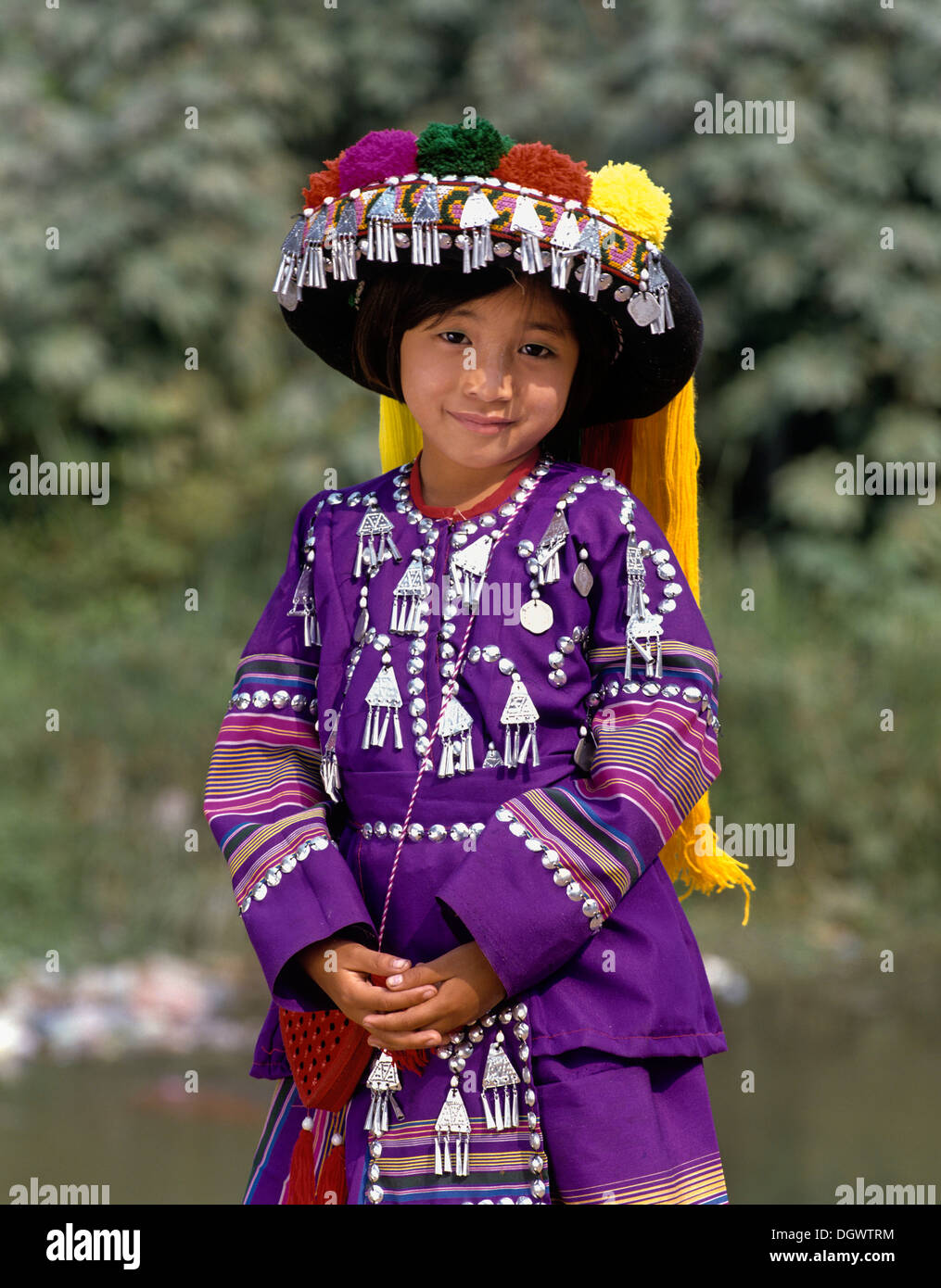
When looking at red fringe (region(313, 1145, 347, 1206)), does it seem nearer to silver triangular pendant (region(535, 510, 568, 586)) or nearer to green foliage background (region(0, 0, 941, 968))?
silver triangular pendant (region(535, 510, 568, 586))

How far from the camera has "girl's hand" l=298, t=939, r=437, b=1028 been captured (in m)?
1.62

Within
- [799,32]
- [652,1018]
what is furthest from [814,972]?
[799,32]

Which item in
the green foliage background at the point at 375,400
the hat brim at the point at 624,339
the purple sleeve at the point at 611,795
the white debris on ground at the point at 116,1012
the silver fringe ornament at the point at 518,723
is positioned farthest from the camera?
the green foliage background at the point at 375,400

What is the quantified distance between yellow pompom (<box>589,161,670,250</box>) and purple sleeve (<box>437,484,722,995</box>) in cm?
32

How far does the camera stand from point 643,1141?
64.3 inches

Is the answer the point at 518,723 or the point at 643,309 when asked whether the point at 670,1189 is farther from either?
the point at 643,309

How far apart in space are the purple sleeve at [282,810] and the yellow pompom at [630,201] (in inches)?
20.2

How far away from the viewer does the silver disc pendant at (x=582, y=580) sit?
5.75 feet

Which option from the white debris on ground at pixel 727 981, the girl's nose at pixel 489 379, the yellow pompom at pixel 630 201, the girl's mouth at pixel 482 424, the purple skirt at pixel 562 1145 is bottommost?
the purple skirt at pixel 562 1145

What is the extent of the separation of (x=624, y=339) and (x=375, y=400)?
16.3 feet

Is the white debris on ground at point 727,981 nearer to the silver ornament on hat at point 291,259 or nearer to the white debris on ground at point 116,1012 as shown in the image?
the white debris on ground at point 116,1012

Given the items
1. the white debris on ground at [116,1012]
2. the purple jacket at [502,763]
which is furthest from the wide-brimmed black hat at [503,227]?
the white debris on ground at [116,1012]

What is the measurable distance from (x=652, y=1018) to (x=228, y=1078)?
2643mm
